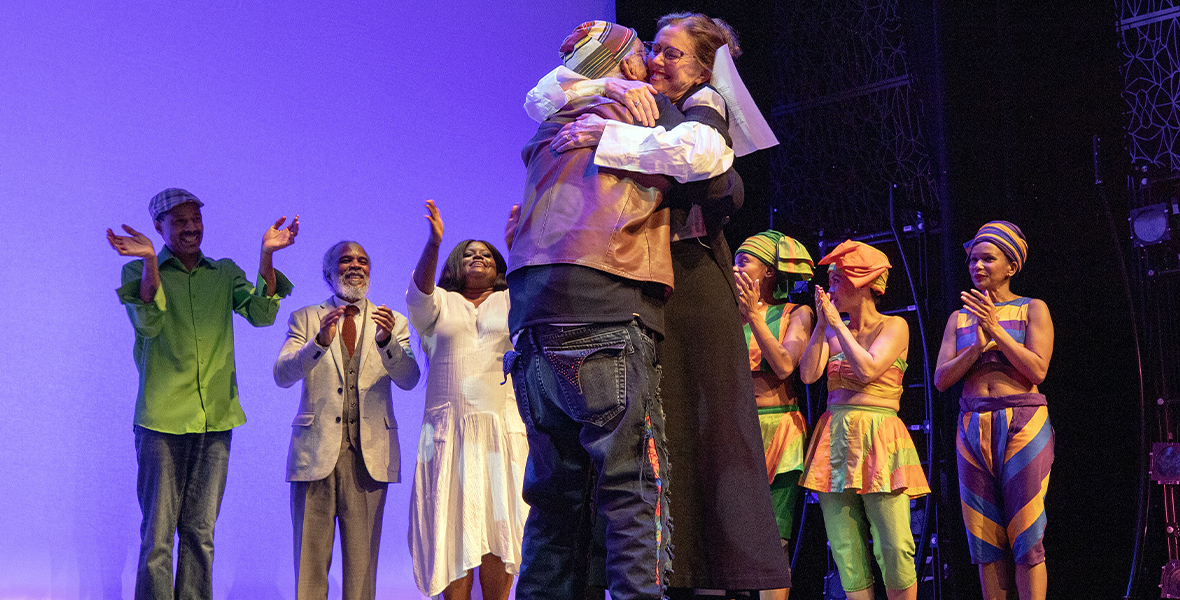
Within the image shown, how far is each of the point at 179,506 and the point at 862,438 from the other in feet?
8.51

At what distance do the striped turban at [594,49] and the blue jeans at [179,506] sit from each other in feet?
7.67

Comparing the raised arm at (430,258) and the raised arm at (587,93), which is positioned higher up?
the raised arm at (587,93)

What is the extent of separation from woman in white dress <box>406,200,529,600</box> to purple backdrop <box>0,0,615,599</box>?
1.23 metres

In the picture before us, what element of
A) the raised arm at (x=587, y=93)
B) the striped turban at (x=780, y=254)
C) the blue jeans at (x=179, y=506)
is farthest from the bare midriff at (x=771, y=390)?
the blue jeans at (x=179, y=506)

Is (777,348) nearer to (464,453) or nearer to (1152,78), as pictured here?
(464,453)

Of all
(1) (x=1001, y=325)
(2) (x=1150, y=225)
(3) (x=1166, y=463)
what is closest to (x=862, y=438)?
(1) (x=1001, y=325)

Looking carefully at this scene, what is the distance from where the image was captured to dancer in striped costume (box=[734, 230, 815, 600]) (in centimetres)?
375

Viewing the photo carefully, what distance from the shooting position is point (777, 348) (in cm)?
378

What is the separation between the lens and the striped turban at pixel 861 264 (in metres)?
3.90

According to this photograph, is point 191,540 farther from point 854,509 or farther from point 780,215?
point 780,215

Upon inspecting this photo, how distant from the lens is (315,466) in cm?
370

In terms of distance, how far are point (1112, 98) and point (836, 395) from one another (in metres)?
1.94

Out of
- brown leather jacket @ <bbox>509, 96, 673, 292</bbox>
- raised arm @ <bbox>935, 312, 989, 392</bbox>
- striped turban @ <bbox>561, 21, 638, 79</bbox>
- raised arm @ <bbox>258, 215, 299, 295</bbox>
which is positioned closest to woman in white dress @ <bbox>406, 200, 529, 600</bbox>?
raised arm @ <bbox>258, 215, 299, 295</bbox>

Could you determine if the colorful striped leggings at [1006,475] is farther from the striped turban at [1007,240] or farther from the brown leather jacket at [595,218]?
the brown leather jacket at [595,218]
